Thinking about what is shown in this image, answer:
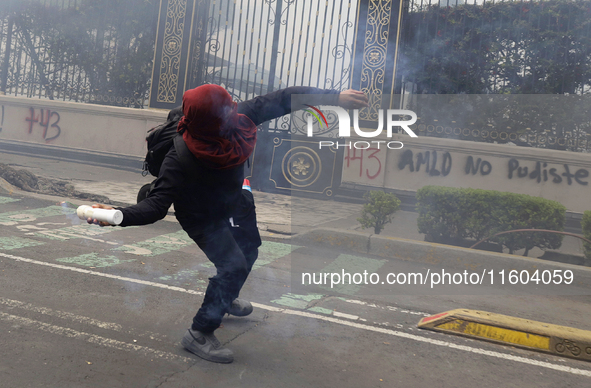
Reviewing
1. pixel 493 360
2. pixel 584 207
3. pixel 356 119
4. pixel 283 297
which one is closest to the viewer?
pixel 493 360

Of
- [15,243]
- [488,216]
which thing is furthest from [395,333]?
[15,243]

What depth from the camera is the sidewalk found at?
7425mm

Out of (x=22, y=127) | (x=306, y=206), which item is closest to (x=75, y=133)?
(x=22, y=127)

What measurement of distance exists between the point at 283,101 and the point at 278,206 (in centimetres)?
625

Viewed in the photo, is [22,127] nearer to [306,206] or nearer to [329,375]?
[306,206]

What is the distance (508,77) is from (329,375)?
26.3 ft

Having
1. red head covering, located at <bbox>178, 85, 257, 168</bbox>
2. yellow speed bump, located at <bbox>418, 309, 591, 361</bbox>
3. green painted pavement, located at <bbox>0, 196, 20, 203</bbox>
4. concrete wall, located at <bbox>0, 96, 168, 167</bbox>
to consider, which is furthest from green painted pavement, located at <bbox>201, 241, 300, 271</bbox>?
concrete wall, located at <bbox>0, 96, 168, 167</bbox>

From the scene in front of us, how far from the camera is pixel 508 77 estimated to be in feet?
30.9

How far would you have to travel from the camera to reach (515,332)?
370 cm

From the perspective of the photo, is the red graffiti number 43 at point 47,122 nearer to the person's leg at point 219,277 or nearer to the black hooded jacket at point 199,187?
the black hooded jacket at point 199,187

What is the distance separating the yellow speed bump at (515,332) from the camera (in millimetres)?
3568

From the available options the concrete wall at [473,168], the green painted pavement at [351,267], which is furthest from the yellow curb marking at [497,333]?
the concrete wall at [473,168]

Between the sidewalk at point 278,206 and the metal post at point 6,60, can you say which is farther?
the metal post at point 6,60

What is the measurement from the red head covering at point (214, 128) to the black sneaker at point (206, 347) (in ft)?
3.32
